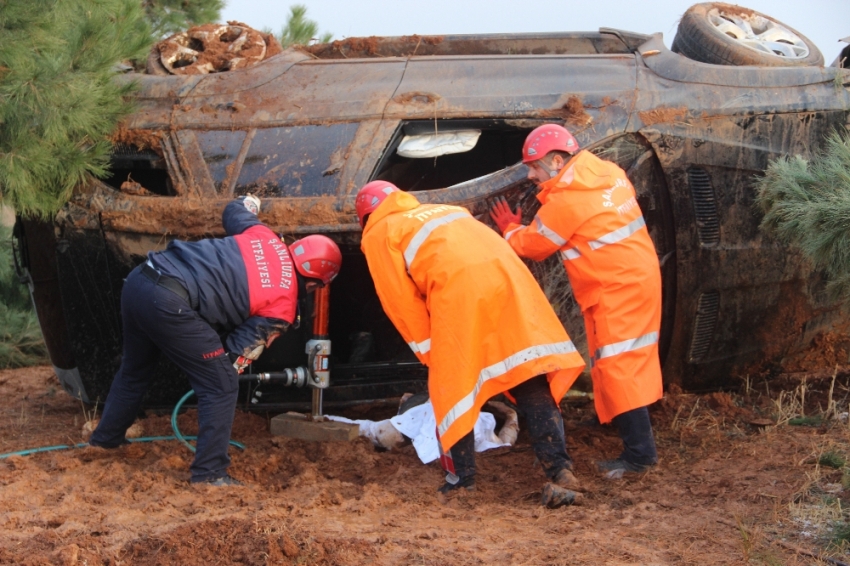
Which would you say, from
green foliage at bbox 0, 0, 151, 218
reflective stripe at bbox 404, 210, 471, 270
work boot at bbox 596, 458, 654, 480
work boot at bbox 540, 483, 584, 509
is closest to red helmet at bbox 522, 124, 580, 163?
reflective stripe at bbox 404, 210, 471, 270

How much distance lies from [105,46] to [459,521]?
10.3 ft

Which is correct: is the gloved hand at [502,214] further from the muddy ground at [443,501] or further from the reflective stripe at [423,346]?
the muddy ground at [443,501]

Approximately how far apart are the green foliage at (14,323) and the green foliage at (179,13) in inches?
93.3

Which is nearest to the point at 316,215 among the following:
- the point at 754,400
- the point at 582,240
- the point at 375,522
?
the point at 582,240

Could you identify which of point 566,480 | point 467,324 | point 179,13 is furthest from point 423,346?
point 179,13

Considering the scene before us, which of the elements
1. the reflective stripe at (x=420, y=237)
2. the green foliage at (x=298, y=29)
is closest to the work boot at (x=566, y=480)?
the reflective stripe at (x=420, y=237)

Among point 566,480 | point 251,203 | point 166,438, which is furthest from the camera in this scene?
point 166,438

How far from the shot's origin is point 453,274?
14.2ft

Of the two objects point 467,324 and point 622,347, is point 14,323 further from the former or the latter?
point 622,347

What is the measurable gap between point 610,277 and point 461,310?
0.85m

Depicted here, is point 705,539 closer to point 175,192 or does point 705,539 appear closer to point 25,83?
point 175,192

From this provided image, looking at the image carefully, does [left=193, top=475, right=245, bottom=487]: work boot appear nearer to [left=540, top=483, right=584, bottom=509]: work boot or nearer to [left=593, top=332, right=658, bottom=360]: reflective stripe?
[left=540, top=483, right=584, bottom=509]: work boot

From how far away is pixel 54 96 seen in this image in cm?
486

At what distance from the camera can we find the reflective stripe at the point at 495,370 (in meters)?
4.31
